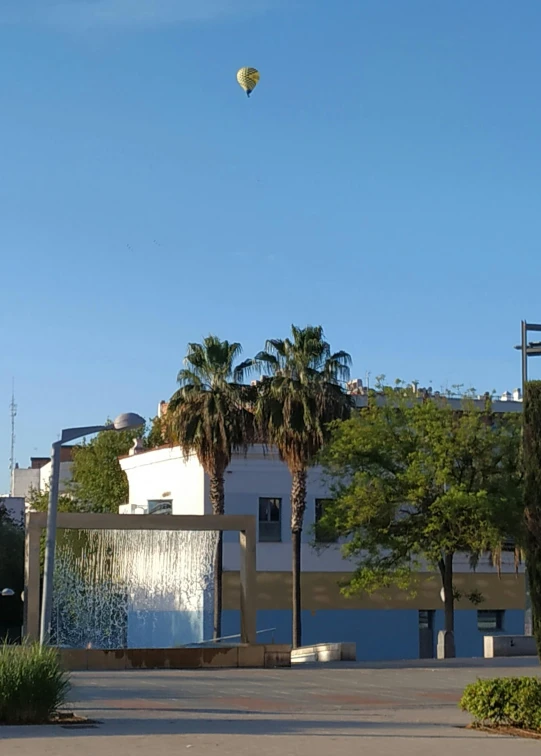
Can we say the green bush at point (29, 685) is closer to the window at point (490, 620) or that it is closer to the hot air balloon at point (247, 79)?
the hot air balloon at point (247, 79)

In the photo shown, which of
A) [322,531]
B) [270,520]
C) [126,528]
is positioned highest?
[270,520]

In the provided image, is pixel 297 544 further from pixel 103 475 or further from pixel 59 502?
pixel 103 475

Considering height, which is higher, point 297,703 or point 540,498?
point 540,498

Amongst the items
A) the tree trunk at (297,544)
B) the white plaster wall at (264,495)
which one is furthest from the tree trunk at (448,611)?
the white plaster wall at (264,495)

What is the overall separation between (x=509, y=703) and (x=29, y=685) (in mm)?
5939

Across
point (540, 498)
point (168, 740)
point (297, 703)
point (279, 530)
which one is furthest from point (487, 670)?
point (279, 530)

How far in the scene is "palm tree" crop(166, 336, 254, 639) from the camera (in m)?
43.7

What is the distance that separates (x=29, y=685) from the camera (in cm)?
1446

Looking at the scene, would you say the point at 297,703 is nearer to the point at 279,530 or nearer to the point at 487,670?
the point at 487,670

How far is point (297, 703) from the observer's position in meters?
19.1

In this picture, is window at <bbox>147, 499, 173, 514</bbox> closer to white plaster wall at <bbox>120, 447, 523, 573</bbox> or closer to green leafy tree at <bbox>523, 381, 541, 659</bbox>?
white plaster wall at <bbox>120, 447, 523, 573</bbox>

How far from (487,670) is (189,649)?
282 inches

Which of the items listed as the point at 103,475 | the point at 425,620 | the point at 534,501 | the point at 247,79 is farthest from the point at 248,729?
the point at 103,475

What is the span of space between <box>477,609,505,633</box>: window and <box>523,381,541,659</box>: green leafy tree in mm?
37723
